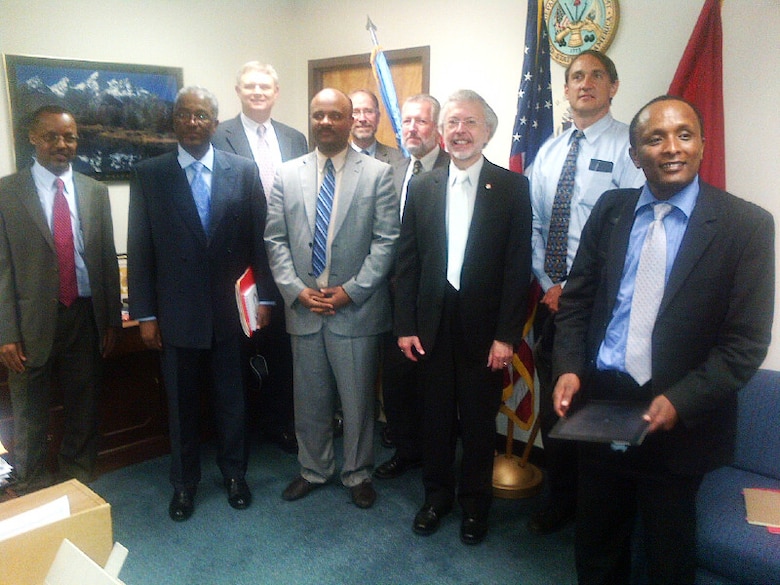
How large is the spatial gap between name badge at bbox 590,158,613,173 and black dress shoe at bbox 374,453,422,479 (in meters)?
1.59

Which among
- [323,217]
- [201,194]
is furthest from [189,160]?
[323,217]

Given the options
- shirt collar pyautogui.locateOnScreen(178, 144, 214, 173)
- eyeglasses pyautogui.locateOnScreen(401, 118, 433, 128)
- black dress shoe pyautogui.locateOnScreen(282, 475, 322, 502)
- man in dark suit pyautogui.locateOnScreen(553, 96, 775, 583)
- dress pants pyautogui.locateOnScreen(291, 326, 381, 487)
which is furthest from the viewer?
eyeglasses pyautogui.locateOnScreen(401, 118, 433, 128)

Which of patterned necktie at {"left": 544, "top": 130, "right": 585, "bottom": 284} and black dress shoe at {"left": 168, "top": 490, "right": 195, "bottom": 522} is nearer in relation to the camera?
patterned necktie at {"left": 544, "top": 130, "right": 585, "bottom": 284}

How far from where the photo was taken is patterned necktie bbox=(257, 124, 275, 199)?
9.89ft

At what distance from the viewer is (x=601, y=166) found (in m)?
2.28

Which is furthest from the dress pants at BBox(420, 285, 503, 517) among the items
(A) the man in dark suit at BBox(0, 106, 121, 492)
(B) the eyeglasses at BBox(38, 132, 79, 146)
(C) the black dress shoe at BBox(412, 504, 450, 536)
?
(B) the eyeglasses at BBox(38, 132, 79, 146)

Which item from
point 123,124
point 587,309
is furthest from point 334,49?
point 587,309

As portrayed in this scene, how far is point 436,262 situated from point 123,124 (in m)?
2.37

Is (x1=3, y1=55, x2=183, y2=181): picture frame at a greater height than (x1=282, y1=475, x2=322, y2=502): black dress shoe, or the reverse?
(x1=3, y1=55, x2=183, y2=181): picture frame

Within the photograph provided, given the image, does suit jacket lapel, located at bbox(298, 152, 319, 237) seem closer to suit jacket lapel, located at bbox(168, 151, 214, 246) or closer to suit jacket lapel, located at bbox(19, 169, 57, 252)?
suit jacket lapel, located at bbox(168, 151, 214, 246)

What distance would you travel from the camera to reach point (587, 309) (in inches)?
71.7

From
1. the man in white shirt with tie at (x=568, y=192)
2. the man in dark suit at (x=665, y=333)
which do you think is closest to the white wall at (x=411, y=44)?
the man in white shirt with tie at (x=568, y=192)

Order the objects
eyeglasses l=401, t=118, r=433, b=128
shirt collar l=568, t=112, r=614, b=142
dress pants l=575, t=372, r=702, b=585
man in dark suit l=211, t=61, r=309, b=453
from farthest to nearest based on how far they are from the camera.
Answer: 1. man in dark suit l=211, t=61, r=309, b=453
2. eyeglasses l=401, t=118, r=433, b=128
3. shirt collar l=568, t=112, r=614, b=142
4. dress pants l=575, t=372, r=702, b=585

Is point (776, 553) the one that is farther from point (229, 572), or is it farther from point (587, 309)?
point (229, 572)
